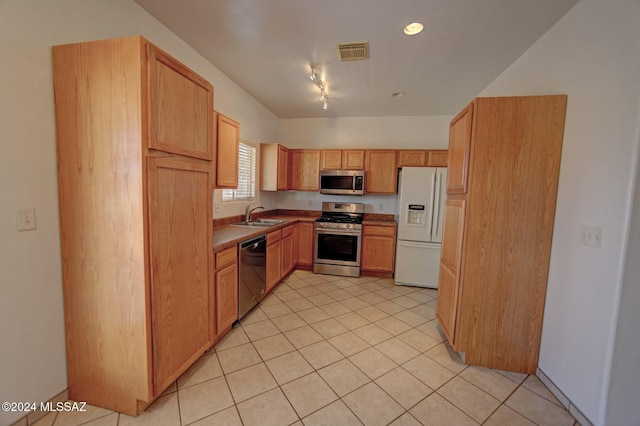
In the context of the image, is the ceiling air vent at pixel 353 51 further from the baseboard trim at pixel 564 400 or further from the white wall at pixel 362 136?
the baseboard trim at pixel 564 400

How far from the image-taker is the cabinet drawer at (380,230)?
13.5ft

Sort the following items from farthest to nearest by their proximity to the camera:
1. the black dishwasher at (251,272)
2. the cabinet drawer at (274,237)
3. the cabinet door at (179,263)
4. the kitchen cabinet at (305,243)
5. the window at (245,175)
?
1. the kitchen cabinet at (305,243)
2. the window at (245,175)
3. the cabinet drawer at (274,237)
4. the black dishwasher at (251,272)
5. the cabinet door at (179,263)

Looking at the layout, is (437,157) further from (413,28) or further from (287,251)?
(287,251)

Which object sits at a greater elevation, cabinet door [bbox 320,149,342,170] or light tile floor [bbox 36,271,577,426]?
cabinet door [bbox 320,149,342,170]

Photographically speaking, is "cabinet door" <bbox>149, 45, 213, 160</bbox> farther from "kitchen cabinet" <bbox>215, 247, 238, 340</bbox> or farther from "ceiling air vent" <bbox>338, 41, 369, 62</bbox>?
"ceiling air vent" <bbox>338, 41, 369, 62</bbox>

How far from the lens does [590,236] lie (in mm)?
1562

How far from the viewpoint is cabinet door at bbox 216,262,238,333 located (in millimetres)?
2187

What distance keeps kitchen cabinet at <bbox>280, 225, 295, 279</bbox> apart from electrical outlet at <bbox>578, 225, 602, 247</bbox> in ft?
9.98

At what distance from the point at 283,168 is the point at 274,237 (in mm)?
1567

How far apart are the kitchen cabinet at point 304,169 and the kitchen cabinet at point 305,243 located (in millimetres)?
736

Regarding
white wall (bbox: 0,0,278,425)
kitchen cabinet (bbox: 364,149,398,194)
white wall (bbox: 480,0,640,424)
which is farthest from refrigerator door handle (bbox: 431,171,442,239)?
white wall (bbox: 0,0,278,425)

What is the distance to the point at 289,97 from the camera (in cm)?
381

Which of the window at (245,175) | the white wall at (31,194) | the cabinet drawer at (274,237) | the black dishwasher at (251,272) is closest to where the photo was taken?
the white wall at (31,194)

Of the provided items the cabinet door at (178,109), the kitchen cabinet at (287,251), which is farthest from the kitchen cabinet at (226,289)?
the kitchen cabinet at (287,251)
